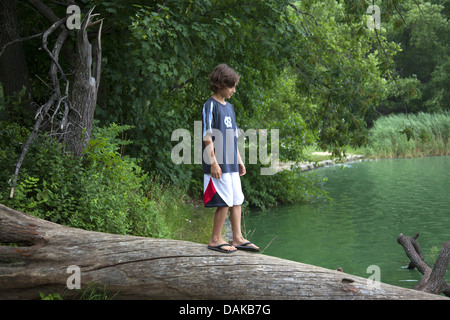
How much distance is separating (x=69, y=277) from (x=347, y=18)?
979 cm

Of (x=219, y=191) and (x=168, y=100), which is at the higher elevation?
(x=168, y=100)

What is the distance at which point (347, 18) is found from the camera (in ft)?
40.5

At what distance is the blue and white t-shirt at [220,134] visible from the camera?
16.5 feet

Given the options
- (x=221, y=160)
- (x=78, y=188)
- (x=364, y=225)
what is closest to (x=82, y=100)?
(x=78, y=188)

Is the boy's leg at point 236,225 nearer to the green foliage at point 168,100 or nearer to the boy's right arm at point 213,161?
the boy's right arm at point 213,161

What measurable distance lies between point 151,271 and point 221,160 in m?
1.22

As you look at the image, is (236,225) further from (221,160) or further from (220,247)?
(221,160)

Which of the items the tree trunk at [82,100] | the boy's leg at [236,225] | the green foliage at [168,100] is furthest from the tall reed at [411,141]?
the boy's leg at [236,225]

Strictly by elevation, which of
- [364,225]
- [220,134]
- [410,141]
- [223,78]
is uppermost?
[410,141]

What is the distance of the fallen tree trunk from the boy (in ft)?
0.99

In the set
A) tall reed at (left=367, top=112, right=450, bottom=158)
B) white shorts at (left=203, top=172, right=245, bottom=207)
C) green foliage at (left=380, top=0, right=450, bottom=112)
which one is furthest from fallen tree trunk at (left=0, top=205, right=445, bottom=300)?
green foliage at (left=380, top=0, right=450, bottom=112)

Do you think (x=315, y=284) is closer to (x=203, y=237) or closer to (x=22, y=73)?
(x=203, y=237)

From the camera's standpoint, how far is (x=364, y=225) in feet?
40.9
